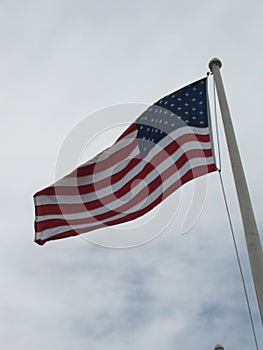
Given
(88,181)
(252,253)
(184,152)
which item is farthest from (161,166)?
(252,253)

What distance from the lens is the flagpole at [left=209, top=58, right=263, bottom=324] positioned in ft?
25.9

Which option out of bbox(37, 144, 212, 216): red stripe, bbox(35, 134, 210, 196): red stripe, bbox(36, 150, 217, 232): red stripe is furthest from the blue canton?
bbox(36, 150, 217, 232): red stripe

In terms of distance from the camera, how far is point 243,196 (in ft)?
28.4

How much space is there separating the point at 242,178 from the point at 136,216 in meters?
2.57

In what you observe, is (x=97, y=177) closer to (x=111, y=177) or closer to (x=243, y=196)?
(x=111, y=177)

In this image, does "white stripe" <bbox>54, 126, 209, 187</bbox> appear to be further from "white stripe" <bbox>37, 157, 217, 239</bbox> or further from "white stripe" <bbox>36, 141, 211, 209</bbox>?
"white stripe" <bbox>37, 157, 217, 239</bbox>

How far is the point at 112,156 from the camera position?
37.4 ft

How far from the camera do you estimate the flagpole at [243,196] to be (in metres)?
7.89

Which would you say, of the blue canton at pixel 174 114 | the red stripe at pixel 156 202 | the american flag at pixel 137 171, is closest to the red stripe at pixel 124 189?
the american flag at pixel 137 171

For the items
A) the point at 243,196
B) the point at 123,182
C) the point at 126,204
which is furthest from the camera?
the point at 123,182

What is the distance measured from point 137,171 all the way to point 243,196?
2857mm

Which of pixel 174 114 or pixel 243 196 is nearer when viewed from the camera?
pixel 243 196

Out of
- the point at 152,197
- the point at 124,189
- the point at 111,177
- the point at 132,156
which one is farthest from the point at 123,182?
the point at 152,197

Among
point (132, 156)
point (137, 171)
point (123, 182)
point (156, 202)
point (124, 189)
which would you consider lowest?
point (156, 202)
